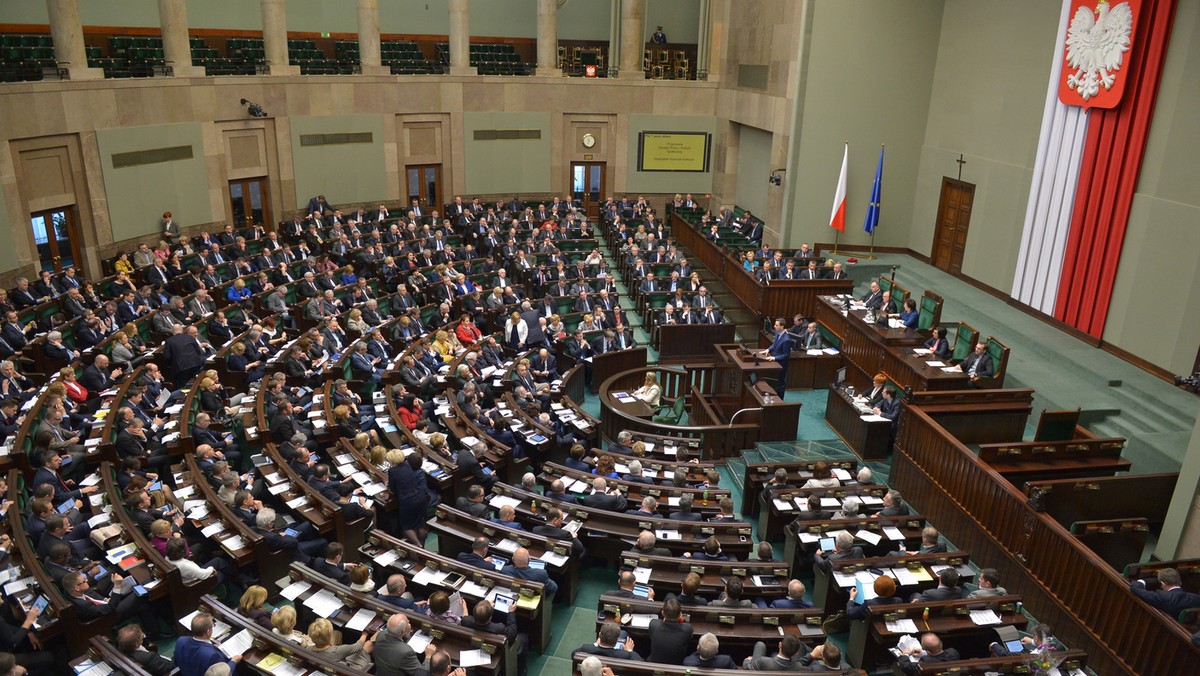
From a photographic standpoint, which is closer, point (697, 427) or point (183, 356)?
point (697, 427)

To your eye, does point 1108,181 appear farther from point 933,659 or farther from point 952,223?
point 933,659

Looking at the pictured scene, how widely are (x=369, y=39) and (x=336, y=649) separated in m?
19.4

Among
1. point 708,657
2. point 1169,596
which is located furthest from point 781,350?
point 708,657

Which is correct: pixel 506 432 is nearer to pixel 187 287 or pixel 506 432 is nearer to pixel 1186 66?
pixel 187 287

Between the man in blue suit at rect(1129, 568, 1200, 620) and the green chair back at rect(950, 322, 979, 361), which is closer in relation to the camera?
the man in blue suit at rect(1129, 568, 1200, 620)

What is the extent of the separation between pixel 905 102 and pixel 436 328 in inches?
481

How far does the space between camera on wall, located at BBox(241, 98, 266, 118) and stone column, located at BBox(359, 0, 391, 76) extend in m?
3.24

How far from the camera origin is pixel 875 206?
18797 millimetres

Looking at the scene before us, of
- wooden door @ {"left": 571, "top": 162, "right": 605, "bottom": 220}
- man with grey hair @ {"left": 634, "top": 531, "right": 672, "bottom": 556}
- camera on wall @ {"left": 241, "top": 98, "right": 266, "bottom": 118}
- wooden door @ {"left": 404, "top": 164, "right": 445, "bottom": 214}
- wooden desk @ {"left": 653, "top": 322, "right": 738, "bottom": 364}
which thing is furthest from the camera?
wooden door @ {"left": 571, "top": 162, "right": 605, "bottom": 220}

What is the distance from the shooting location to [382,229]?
67.2ft

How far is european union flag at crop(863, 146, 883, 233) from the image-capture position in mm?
18672

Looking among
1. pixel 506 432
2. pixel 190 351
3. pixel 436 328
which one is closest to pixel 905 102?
pixel 436 328

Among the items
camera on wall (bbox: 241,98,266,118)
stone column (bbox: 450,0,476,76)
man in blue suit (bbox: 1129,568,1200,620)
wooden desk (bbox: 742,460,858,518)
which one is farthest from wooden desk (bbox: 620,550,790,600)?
stone column (bbox: 450,0,476,76)

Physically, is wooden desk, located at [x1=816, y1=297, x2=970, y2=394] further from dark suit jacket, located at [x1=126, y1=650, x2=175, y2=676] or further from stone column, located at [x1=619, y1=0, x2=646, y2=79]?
stone column, located at [x1=619, y1=0, x2=646, y2=79]
